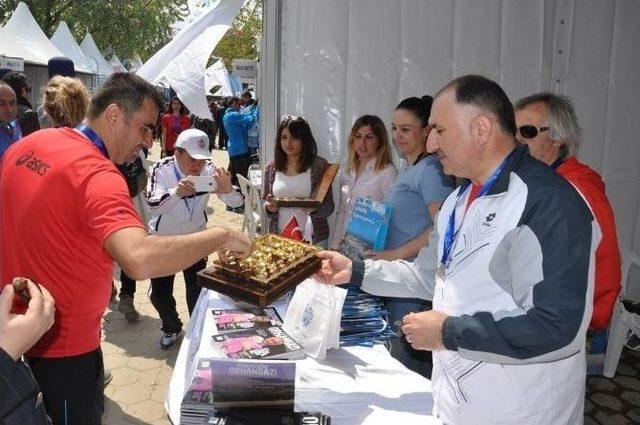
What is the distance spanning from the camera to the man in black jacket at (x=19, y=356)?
1.07 m

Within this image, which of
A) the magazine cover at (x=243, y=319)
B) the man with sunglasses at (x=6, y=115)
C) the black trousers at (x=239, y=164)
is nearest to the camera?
the magazine cover at (x=243, y=319)

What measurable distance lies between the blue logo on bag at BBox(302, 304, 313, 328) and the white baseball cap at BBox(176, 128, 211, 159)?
184 cm

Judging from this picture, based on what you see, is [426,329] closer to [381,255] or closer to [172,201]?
[381,255]

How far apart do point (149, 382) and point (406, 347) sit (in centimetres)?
220

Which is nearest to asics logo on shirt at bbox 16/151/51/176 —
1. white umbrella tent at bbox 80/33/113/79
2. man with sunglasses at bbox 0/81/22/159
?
man with sunglasses at bbox 0/81/22/159

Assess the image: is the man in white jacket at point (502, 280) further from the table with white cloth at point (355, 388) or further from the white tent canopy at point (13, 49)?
the white tent canopy at point (13, 49)

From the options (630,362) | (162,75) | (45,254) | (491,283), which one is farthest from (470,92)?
(630,362)

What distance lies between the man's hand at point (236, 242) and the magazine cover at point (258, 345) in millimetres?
355

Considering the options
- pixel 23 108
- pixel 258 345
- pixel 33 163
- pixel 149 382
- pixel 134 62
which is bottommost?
pixel 149 382

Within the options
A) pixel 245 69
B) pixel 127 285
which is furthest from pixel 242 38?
pixel 127 285

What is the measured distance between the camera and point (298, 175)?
152 inches

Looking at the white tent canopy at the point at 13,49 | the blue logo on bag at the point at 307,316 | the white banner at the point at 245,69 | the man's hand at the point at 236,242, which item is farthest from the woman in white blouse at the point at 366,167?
the white tent canopy at the point at 13,49

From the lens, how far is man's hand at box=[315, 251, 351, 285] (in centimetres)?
202

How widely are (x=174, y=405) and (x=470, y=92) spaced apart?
159 cm
